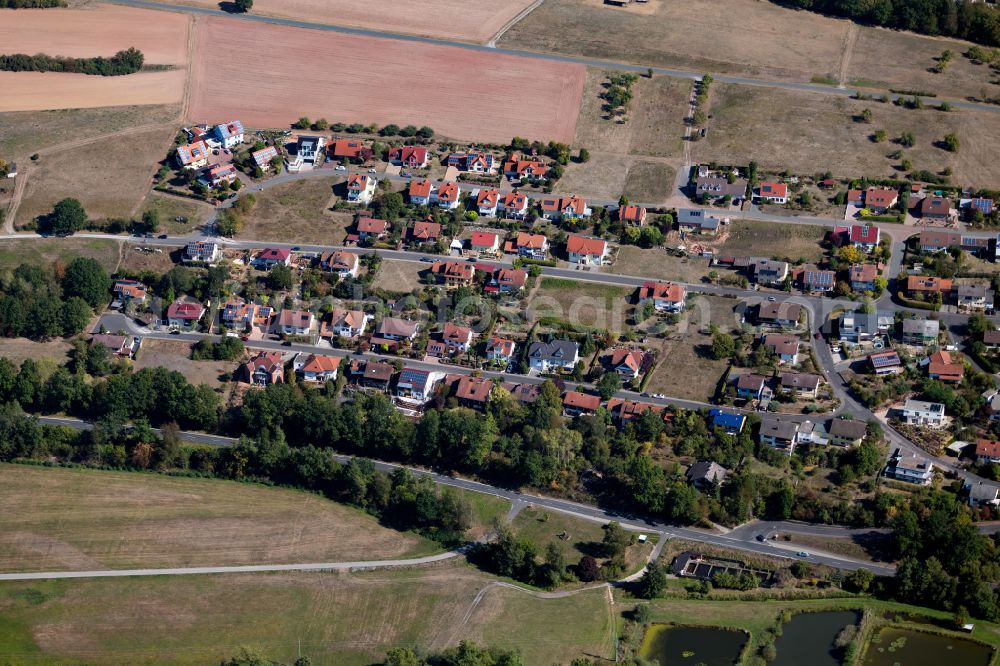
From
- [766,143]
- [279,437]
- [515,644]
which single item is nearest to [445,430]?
[279,437]

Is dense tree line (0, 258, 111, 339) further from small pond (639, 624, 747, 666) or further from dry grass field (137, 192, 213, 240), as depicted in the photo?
small pond (639, 624, 747, 666)

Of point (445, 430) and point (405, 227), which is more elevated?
point (405, 227)

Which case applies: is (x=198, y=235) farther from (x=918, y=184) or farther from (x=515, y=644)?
(x=918, y=184)

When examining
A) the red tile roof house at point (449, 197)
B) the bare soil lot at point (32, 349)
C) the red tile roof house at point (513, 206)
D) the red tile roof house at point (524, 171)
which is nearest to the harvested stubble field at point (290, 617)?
the bare soil lot at point (32, 349)

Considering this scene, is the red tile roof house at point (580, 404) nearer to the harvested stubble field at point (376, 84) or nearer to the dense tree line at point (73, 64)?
the harvested stubble field at point (376, 84)

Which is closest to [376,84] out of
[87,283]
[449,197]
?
[449,197]

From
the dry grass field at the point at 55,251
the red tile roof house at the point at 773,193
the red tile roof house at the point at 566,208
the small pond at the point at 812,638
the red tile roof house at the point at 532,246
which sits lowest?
the small pond at the point at 812,638
